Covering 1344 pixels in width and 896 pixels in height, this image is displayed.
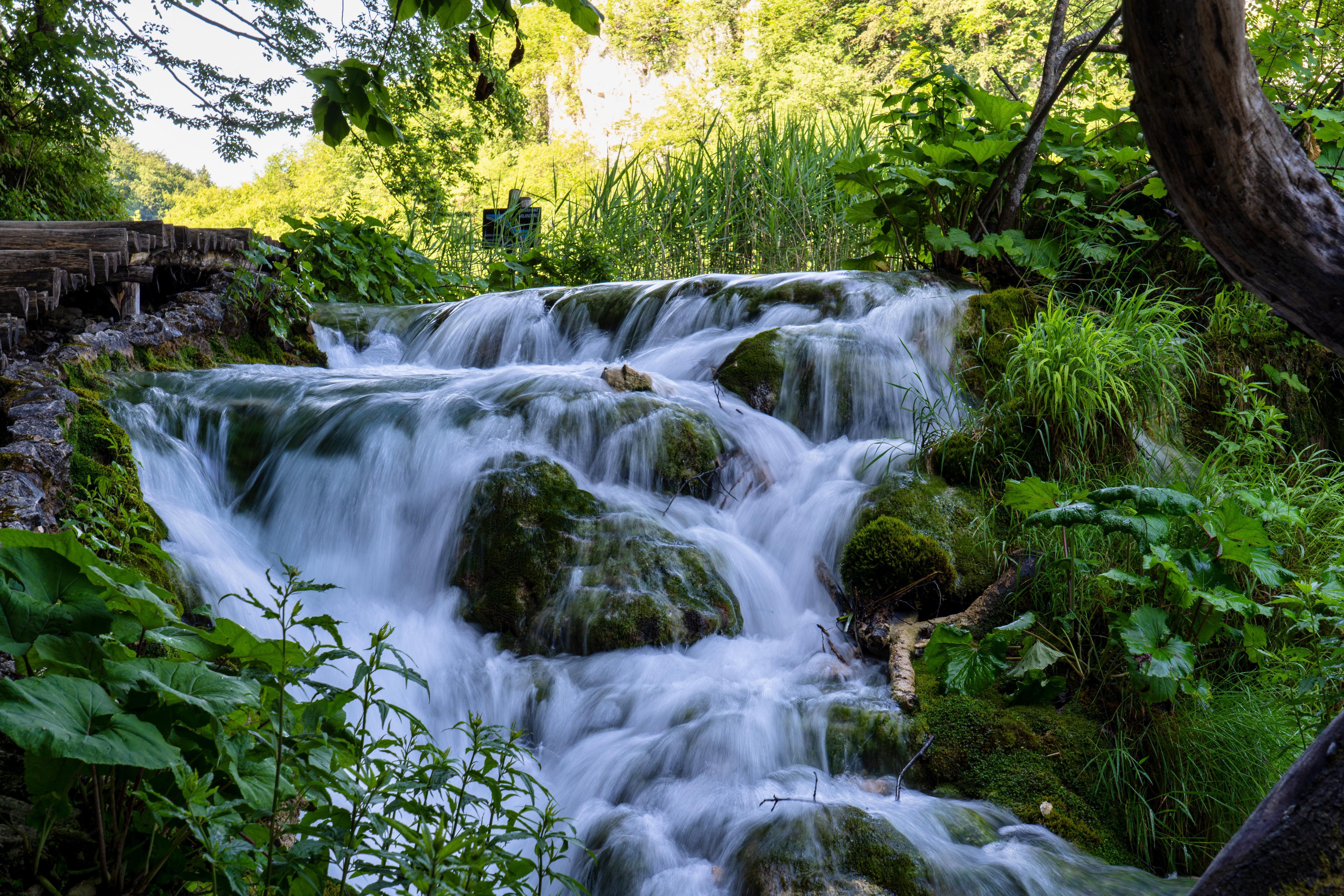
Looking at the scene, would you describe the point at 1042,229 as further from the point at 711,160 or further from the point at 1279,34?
the point at 711,160

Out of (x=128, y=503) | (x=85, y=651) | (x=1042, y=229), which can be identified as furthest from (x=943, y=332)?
(x=85, y=651)

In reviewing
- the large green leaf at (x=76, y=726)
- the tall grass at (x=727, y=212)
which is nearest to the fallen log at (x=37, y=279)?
the large green leaf at (x=76, y=726)

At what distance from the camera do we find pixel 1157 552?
2527 mm

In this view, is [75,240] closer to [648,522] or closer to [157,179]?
[648,522]

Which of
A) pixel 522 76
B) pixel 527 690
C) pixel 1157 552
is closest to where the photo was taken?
pixel 1157 552

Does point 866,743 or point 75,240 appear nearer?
point 866,743

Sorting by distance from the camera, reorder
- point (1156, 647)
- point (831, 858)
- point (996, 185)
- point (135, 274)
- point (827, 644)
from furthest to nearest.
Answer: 1. point (996, 185)
2. point (135, 274)
3. point (827, 644)
4. point (1156, 647)
5. point (831, 858)

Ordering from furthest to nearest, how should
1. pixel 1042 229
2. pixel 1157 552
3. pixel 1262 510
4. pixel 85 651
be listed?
pixel 1042 229 < pixel 1262 510 < pixel 1157 552 < pixel 85 651

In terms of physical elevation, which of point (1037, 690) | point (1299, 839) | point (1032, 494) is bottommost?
point (1037, 690)

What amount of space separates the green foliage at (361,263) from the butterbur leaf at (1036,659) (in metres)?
6.76

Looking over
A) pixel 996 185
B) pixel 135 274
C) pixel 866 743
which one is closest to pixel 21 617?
pixel 866 743

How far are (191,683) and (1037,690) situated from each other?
8.47 ft

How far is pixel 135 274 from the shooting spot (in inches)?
198

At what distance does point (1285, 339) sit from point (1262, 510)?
2.39 metres
